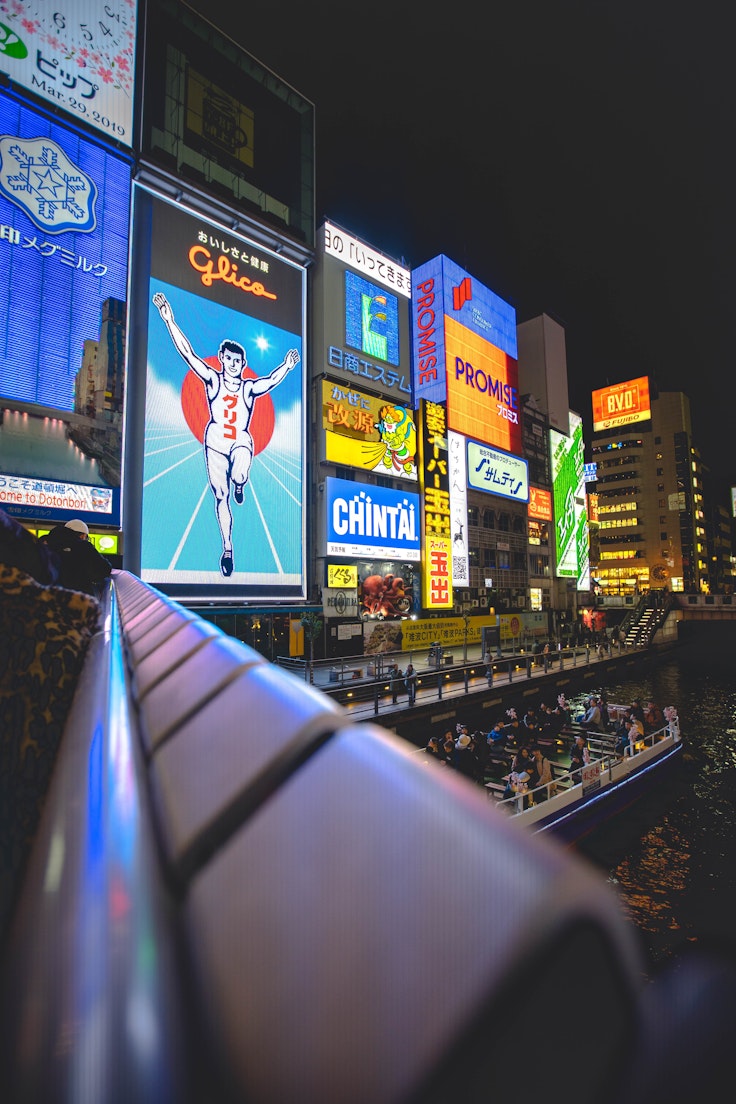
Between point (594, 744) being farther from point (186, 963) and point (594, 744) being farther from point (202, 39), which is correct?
point (202, 39)

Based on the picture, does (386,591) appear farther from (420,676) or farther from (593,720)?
(593,720)

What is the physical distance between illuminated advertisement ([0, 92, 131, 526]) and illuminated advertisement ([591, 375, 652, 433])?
7918 centimetres

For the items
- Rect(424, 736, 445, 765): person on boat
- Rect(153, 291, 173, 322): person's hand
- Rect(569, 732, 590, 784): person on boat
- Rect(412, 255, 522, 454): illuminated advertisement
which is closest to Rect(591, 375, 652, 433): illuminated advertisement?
Rect(412, 255, 522, 454): illuminated advertisement

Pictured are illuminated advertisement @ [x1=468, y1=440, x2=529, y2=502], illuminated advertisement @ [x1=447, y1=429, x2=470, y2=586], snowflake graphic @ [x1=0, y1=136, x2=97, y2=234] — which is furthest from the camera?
illuminated advertisement @ [x1=468, y1=440, x2=529, y2=502]

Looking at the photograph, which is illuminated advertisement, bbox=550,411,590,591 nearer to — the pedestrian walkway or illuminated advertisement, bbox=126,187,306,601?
the pedestrian walkway

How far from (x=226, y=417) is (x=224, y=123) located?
1554 cm

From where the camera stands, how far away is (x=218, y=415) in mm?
22844

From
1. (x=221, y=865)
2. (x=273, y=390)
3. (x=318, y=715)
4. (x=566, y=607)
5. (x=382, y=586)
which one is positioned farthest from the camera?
(x=566, y=607)

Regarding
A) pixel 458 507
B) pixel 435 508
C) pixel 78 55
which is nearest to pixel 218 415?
pixel 78 55

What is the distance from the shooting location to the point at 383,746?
60 centimetres

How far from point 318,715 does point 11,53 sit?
2871 centimetres

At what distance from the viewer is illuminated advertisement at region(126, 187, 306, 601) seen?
21172 millimetres

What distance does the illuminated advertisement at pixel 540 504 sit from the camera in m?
45.3

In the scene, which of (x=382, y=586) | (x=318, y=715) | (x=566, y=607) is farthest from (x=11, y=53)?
(x=566, y=607)
